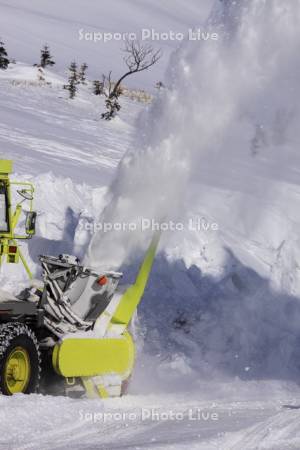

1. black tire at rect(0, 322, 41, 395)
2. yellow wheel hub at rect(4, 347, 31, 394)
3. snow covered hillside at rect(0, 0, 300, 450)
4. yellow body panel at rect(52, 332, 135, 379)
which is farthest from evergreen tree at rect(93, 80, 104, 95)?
yellow wheel hub at rect(4, 347, 31, 394)

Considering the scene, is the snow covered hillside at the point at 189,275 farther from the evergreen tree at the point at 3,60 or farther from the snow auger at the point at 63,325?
the evergreen tree at the point at 3,60

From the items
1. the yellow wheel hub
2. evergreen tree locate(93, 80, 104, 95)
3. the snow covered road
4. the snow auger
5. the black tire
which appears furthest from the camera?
evergreen tree locate(93, 80, 104, 95)

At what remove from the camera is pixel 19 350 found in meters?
6.80

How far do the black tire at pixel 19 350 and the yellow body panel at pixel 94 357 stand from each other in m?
0.27

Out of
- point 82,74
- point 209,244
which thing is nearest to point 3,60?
point 82,74

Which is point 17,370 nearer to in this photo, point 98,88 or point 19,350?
point 19,350

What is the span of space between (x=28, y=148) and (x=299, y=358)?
935 centimetres

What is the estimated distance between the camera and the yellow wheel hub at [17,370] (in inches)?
264

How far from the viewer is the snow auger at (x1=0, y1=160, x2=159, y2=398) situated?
685cm

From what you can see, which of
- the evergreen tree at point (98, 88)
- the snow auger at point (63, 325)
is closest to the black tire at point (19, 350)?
the snow auger at point (63, 325)

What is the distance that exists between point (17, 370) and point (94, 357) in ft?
3.07

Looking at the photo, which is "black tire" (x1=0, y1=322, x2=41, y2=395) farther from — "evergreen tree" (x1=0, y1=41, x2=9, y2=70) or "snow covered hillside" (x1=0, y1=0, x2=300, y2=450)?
"evergreen tree" (x1=0, y1=41, x2=9, y2=70)

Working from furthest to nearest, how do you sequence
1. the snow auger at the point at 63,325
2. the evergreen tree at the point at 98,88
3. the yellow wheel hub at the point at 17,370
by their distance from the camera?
the evergreen tree at the point at 98,88
the snow auger at the point at 63,325
the yellow wheel hub at the point at 17,370

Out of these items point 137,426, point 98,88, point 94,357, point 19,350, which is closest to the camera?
point 137,426
